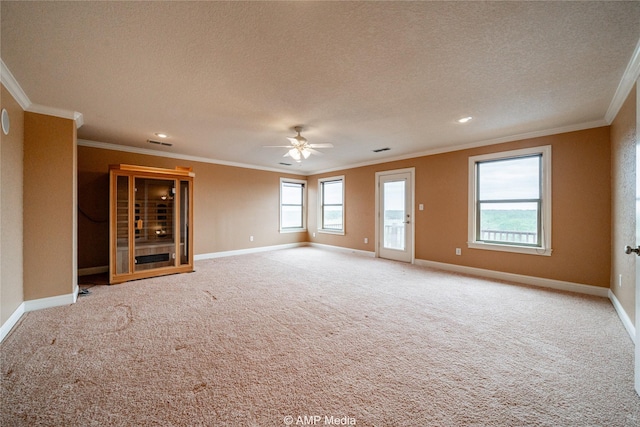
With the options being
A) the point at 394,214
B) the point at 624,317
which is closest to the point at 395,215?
the point at 394,214

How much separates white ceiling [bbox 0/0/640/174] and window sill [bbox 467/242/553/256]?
1.83m

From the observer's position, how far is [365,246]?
21.1ft

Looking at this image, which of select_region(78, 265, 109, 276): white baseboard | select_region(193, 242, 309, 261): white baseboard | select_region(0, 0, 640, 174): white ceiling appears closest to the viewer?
select_region(0, 0, 640, 174): white ceiling

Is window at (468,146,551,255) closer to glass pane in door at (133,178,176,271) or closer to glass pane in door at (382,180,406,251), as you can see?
glass pane in door at (382,180,406,251)

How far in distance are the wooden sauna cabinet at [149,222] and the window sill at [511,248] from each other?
17.0 ft

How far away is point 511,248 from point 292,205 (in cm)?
539

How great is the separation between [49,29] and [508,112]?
440 centimetres

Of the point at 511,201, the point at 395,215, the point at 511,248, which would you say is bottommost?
the point at 511,248

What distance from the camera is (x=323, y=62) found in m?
2.09

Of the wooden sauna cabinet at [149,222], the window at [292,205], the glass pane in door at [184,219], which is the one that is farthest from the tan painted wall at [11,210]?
the window at [292,205]

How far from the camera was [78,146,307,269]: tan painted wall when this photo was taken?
4523 millimetres

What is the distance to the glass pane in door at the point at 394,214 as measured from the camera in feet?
18.7

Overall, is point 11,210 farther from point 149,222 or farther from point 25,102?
point 149,222

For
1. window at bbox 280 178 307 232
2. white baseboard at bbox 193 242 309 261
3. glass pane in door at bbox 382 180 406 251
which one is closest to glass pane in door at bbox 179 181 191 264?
white baseboard at bbox 193 242 309 261
